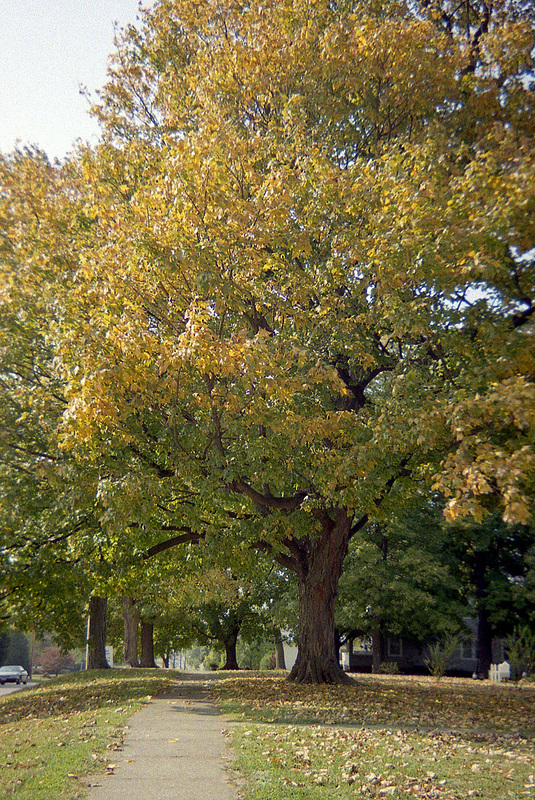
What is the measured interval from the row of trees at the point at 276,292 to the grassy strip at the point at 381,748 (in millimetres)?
2751

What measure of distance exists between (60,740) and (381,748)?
414 cm

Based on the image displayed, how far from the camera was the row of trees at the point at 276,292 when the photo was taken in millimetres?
9914

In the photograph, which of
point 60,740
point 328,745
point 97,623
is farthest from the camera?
point 97,623

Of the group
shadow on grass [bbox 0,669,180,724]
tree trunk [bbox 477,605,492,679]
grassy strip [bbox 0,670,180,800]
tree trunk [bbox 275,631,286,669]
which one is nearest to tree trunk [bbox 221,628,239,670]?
tree trunk [bbox 275,631,286,669]

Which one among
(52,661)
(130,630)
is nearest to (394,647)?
(130,630)

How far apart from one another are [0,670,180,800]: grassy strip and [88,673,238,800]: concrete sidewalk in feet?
0.68

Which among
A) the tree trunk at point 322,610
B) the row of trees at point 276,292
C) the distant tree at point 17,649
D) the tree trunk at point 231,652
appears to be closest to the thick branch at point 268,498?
the row of trees at point 276,292

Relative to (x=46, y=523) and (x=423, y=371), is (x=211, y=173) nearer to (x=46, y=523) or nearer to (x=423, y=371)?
(x=423, y=371)

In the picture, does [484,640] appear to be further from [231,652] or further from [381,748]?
[381,748]

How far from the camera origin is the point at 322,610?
1700 cm

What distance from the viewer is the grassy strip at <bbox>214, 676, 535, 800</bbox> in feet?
20.4

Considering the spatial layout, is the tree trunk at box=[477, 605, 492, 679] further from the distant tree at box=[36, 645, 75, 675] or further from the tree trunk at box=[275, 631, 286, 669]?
the distant tree at box=[36, 645, 75, 675]

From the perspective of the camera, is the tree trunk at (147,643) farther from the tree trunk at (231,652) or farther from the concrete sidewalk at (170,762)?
the concrete sidewalk at (170,762)

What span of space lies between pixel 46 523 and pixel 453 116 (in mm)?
12294
